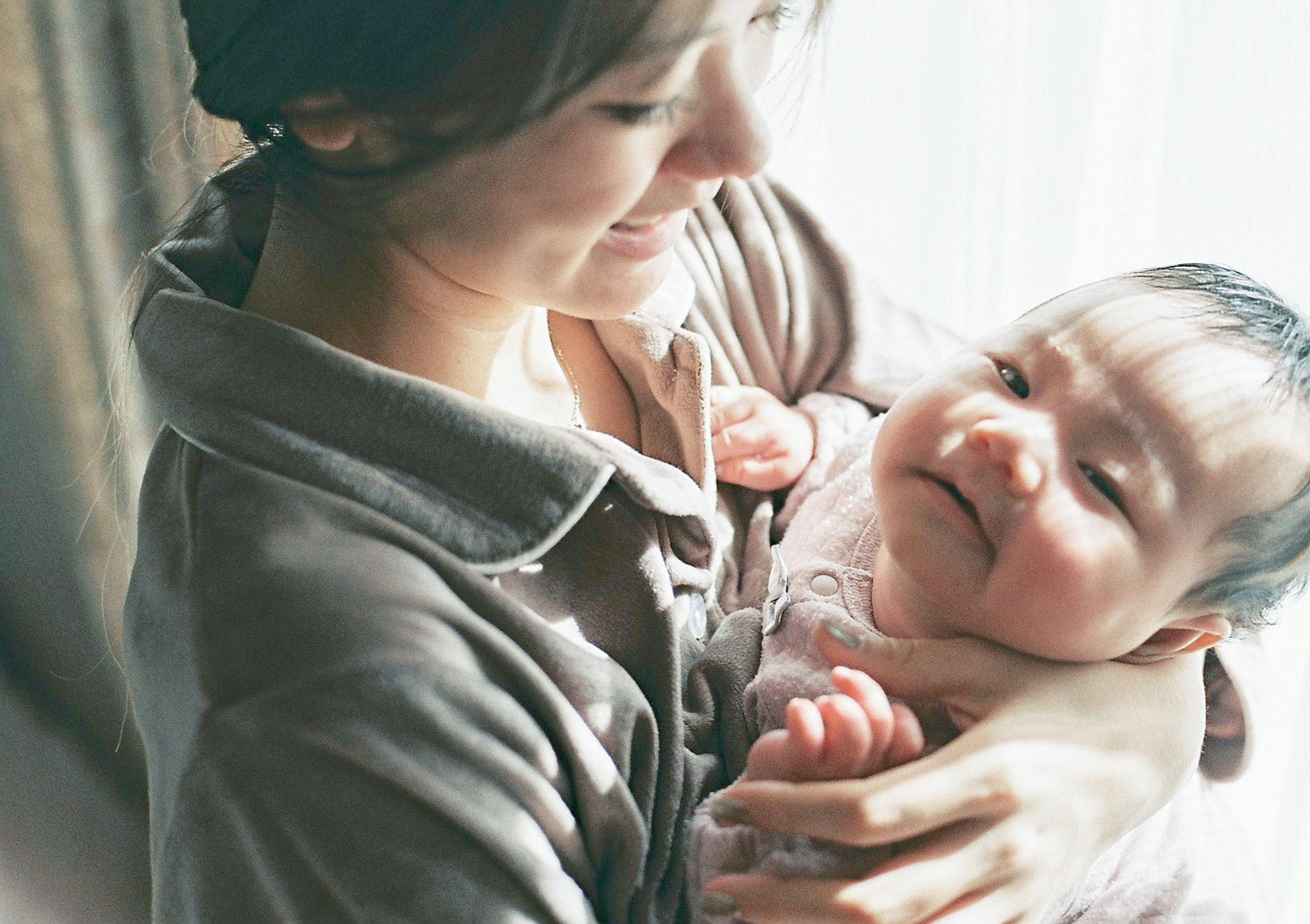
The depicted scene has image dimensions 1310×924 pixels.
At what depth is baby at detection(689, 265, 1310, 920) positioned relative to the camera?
3.05 ft

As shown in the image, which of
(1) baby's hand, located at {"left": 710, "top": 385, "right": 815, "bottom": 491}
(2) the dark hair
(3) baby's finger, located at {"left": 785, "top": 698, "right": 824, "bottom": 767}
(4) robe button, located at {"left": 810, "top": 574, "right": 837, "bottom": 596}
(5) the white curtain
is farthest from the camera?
(5) the white curtain

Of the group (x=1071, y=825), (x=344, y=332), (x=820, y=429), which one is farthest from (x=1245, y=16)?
(x=344, y=332)

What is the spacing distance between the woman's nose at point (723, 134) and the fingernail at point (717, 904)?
0.53 meters

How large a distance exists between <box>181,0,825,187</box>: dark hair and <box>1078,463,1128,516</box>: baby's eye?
1.61 ft

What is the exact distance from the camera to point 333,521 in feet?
2.55

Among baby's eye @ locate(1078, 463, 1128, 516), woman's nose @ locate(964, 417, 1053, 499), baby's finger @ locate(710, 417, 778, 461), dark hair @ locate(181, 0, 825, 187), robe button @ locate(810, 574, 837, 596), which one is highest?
dark hair @ locate(181, 0, 825, 187)

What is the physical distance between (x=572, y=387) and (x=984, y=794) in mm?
565

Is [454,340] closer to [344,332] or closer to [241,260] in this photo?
[344,332]

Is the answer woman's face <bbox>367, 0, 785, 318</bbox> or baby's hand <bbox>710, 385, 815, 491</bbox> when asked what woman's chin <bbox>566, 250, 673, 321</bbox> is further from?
baby's hand <bbox>710, 385, 815, 491</bbox>

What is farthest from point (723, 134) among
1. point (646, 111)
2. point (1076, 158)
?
point (1076, 158)

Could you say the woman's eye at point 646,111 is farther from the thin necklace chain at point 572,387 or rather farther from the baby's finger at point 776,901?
the baby's finger at point 776,901

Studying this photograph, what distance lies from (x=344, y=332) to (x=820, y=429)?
55cm

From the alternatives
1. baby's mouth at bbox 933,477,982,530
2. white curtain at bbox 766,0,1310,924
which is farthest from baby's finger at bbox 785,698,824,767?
white curtain at bbox 766,0,1310,924

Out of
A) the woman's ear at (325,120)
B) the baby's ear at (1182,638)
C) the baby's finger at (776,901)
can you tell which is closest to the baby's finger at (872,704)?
the baby's finger at (776,901)
